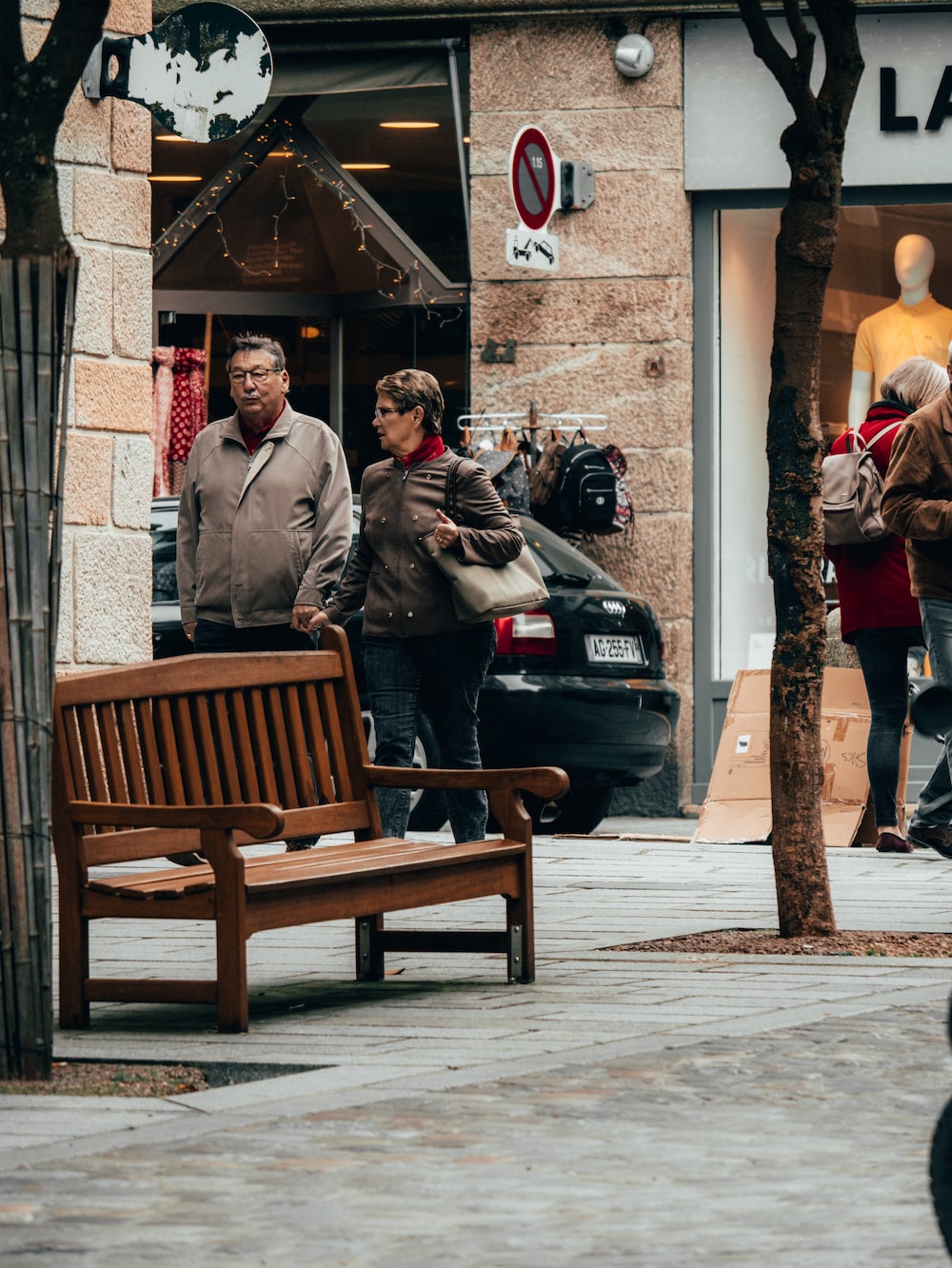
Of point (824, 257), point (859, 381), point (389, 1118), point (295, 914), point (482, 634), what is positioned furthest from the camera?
point (859, 381)

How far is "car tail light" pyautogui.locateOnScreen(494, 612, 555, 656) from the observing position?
11312 millimetres

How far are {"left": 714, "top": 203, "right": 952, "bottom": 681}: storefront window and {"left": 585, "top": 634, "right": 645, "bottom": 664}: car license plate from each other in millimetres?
2799

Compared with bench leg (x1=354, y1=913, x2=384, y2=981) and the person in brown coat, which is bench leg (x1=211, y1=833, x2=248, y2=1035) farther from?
the person in brown coat

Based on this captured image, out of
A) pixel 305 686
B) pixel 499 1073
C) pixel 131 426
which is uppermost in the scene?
pixel 131 426

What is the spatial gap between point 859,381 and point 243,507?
628 cm

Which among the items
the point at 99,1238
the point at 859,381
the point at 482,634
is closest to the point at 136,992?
the point at 99,1238

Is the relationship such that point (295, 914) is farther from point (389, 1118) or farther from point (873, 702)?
point (873, 702)

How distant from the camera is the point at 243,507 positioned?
9.33m

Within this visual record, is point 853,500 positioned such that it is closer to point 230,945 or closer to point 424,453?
point 424,453

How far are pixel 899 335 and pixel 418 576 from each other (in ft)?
22.2

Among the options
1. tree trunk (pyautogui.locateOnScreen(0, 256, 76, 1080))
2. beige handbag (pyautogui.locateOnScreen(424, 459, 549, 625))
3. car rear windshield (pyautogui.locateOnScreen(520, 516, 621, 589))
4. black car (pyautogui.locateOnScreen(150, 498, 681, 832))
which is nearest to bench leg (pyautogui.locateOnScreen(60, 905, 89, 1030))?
tree trunk (pyautogui.locateOnScreen(0, 256, 76, 1080))

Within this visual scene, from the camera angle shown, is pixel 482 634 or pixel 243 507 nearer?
pixel 482 634

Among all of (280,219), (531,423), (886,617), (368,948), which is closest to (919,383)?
(886,617)

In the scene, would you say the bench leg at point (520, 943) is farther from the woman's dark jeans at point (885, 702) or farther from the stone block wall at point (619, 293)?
the stone block wall at point (619, 293)
